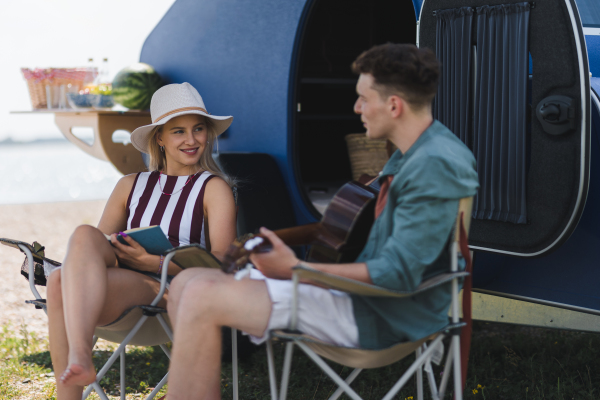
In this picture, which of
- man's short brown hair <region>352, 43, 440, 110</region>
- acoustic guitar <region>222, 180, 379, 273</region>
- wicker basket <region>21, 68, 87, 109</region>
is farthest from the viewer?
wicker basket <region>21, 68, 87, 109</region>

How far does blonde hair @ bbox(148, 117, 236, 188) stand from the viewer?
8.40ft

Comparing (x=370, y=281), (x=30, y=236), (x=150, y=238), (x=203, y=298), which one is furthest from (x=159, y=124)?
(x=30, y=236)

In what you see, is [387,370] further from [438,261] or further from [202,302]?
[202,302]

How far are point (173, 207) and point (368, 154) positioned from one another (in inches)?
80.7

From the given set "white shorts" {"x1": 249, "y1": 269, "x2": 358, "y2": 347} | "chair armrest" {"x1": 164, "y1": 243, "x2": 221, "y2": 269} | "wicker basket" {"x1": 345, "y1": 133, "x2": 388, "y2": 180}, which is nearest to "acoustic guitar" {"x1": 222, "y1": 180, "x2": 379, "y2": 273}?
"white shorts" {"x1": 249, "y1": 269, "x2": 358, "y2": 347}

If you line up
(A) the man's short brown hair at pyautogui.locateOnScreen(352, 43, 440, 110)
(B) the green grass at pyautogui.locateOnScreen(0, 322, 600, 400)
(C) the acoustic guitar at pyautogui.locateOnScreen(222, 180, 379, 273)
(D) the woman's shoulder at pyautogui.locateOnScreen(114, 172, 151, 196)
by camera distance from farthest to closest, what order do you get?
(B) the green grass at pyautogui.locateOnScreen(0, 322, 600, 400) → (D) the woman's shoulder at pyautogui.locateOnScreen(114, 172, 151, 196) → (C) the acoustic guitar at pyautogui.locateOnScreen(222, 180, 379, 273) → (A) the man's short brown hair at pyautogui.locateOnScreen(352, 43, 440, 110)

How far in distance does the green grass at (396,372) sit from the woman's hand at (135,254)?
36.9 inches

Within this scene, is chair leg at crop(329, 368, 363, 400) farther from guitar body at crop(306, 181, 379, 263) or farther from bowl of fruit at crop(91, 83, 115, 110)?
bowl of fruit at crop(91, 83, 115, 110)

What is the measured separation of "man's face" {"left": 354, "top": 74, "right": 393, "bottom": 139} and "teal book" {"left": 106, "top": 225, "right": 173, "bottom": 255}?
793mm

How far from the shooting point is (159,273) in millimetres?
2277

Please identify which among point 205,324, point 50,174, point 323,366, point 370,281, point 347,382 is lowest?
point 50,174

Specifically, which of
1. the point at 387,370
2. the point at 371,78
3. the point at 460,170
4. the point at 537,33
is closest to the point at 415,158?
the point at 460,170

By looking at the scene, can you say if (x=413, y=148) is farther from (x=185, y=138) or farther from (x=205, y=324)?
(x=185, y=138)

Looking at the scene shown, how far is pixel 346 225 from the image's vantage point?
1818 millimetres
